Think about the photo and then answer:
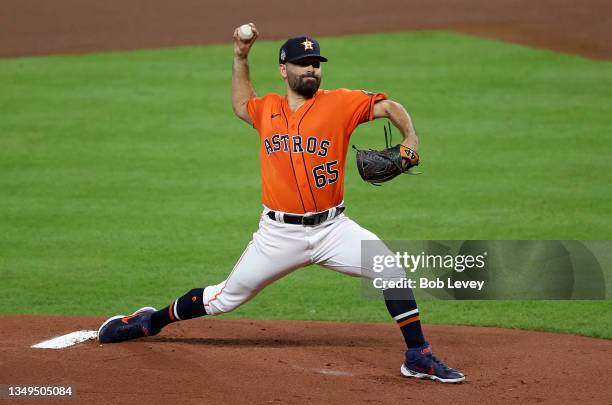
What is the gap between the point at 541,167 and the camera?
35.1 feet

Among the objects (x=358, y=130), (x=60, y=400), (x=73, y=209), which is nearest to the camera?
(x=60, y=400)

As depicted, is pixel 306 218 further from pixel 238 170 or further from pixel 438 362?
pixel 238 170

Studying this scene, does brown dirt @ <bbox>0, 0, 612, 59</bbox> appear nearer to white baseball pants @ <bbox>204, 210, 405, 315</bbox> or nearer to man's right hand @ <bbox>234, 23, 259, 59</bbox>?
man's right hand @ <bbox>234, 23, 259, 59</bbox>

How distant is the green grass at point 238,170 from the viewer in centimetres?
761

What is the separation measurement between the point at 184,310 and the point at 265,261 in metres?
0.62

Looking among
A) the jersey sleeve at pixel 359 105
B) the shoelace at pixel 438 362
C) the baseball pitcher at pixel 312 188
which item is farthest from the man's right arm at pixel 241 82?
the shoelace at pixel 438 362

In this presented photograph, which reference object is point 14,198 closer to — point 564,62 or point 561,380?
point 561,380

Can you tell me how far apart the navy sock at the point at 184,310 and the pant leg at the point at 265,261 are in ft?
0.39

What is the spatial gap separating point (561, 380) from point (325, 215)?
156 cm

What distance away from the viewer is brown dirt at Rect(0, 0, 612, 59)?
15.5 metres

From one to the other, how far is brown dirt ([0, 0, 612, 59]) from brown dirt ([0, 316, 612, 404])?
954cm

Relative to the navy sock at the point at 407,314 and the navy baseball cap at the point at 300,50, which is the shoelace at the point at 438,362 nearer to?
the navy sock at the point at 407,314

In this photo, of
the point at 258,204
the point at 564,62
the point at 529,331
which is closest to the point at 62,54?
the point at 258,204

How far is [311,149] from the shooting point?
18.0 feet
